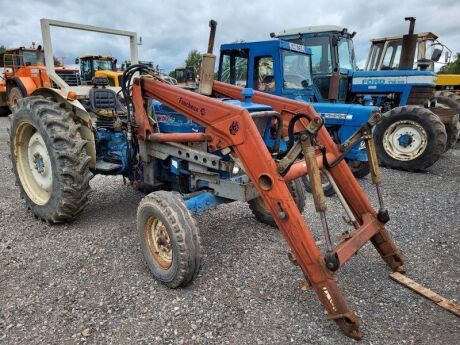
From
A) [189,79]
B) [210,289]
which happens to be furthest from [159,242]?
[189,79]

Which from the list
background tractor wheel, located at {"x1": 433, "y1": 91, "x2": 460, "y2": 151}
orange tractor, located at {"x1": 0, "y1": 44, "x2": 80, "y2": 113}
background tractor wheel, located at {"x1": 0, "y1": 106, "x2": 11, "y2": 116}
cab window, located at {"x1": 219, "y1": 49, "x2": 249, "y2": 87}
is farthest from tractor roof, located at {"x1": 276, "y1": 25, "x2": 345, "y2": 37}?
background tractor wheel, located at {"x1": 0, "y1": 106, "x2": 11, "y2": 116}

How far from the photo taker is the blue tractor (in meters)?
5.76

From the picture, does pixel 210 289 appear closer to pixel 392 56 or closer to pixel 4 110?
pixel 392 56

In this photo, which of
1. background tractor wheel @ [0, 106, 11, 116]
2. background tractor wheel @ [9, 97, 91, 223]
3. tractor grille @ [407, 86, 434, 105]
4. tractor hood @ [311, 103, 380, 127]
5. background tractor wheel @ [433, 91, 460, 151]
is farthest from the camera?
background tractor wheel @ [0, 106, 11, 116]

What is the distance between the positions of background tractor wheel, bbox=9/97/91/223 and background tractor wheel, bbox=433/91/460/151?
7458mm

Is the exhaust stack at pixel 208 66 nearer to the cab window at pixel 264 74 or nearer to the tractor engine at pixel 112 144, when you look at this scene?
the tractor engine at pixel 112 144

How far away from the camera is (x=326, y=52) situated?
741 centimetres

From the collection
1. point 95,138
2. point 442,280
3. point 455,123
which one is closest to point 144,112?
point 95,138

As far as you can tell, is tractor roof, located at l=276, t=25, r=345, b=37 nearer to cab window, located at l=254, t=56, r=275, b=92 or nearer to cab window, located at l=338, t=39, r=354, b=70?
cab window, located at l=338, t=39, r=354, b=70

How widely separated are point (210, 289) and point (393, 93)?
6.77 meters

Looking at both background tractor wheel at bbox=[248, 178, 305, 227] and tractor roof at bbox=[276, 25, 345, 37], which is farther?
tractor roof at bbox=[276, 25, 345, 37]

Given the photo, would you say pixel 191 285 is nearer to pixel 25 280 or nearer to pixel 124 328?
pixel 124 328

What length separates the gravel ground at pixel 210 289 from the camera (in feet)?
7.86

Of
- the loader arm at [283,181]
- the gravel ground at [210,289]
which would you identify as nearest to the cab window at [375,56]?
the gravel ground at [210,289]
